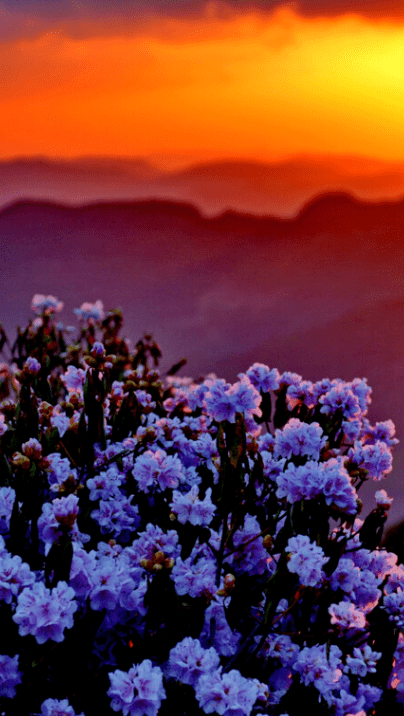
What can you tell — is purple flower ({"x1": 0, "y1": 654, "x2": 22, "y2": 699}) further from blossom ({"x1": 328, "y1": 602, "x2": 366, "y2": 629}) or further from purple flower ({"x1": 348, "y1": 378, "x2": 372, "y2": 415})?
purple flower ({"x1": 348, "y1": 378, "x2": 372, "y2": 415})

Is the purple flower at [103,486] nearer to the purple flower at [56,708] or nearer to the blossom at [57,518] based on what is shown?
the blossom at [57,518]

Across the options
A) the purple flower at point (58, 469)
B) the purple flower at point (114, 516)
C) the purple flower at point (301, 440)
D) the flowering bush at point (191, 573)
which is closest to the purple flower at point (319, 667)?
the flowering bush at point (191, 573)

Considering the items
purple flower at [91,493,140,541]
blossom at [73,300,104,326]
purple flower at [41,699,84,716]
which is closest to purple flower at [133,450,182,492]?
purple flower at [91,493,140,541]

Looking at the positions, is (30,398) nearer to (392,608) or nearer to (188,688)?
(188,688)

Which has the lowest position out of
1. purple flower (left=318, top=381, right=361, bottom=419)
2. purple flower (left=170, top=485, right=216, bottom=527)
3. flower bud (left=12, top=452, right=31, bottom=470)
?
purple flower (left=170, top=485, right=216, bottom=527)

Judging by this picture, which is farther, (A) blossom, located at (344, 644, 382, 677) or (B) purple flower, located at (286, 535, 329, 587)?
(A) blossom, located at (344, 644, 382, 677)

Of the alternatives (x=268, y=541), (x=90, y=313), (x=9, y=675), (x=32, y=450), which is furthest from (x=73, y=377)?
(x=90, y=313)

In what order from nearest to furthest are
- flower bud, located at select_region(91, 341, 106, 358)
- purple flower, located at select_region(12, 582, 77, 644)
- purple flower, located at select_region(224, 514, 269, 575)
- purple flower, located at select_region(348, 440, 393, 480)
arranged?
purple flower, located at select_region(12, 582, 77, 644) < purple flower, located at select_region(224, 514, 269, 575) < purple flower, located at select_region(348, 440, 393, 480) < flower bud, located at select_region(91, 341, 106, 358)

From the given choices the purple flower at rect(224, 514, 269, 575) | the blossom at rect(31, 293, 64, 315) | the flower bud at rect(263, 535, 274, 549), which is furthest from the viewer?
the blossom at rect(31, 293, 64, 315)

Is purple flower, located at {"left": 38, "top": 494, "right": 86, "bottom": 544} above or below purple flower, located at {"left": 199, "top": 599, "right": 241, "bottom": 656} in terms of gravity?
above
